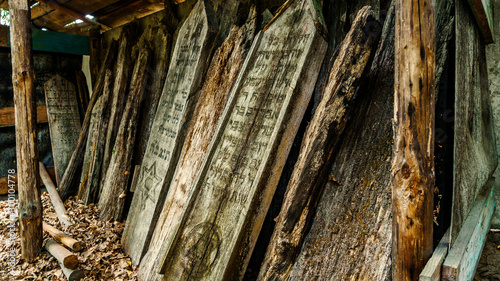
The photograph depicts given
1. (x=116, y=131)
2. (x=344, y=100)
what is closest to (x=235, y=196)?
(x=344, y=100)

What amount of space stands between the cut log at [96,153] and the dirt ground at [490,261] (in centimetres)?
403

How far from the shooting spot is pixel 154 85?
3898mm

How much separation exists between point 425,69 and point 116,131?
140 inches

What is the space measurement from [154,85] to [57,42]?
2.34 meters

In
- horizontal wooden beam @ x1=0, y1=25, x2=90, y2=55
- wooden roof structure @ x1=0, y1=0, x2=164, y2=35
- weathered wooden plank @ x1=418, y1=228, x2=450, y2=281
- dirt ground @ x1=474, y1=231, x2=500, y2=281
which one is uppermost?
wooden roof structure @ x1=0, y1=0, x2=164, y2=35

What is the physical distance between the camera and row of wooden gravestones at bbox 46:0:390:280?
1.98m

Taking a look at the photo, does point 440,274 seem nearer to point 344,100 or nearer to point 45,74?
point 344,100

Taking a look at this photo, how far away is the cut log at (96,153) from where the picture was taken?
4250 millimetres

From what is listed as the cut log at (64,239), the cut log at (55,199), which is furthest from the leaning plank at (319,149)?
the cut log at (55,199)

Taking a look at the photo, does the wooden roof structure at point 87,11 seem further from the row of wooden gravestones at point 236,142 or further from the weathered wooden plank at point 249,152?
the weathered wooden plank at point 249,152

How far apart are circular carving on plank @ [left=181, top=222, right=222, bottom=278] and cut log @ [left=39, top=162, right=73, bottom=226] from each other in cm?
211

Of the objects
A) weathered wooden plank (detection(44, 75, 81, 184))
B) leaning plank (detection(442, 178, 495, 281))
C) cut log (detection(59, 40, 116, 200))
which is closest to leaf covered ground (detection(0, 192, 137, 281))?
cut log (detection(59, 40, 116, 200))

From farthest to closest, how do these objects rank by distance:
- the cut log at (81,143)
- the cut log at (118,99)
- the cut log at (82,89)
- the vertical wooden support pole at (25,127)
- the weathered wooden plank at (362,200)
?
the cut log at (82,89) < the cut log at (81,143) < the cut log at (118,99) < the vertical wooden support pole at (25,127) < the weathered wooden plank at (362,200)

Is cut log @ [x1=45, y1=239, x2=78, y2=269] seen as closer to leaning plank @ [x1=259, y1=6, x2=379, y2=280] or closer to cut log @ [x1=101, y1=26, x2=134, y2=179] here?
cut log @ [x1=101, y1=26, x2=134, y2=179]
